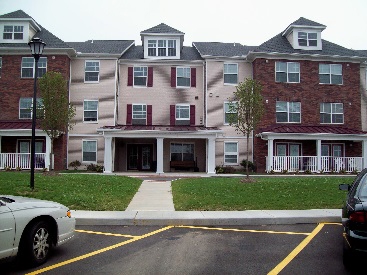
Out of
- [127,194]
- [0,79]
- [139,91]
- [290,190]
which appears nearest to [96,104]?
[139,91]

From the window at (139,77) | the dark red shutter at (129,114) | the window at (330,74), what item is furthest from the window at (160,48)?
the window at (330,74)

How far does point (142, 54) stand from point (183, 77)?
13.0 ft

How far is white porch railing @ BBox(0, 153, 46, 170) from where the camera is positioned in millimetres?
→ 23188

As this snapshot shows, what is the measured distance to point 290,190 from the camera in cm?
1308

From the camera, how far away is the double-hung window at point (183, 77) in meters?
26.8

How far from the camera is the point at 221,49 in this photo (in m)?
28.2

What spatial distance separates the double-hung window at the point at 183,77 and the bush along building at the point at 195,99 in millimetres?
77

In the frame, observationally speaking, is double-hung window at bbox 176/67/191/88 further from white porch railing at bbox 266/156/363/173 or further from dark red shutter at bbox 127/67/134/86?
white porch railing at bbox 266/156/363/173

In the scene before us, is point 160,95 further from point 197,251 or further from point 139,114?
point 197,251

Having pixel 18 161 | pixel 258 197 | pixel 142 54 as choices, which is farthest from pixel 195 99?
pixel 258 197

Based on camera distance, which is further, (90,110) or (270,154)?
(90,110)

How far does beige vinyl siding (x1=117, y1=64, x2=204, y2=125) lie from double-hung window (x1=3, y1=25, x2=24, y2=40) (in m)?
7.51

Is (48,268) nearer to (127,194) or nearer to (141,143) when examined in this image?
(127,194)

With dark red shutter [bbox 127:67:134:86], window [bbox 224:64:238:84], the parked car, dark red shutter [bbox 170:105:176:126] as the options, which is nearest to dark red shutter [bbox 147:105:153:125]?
dark red shutter [bbox 170:105:176:126]
